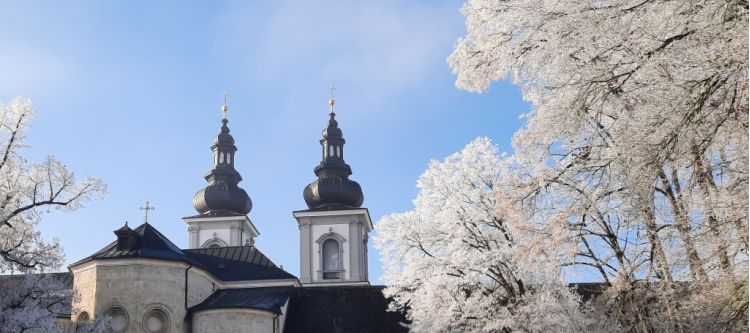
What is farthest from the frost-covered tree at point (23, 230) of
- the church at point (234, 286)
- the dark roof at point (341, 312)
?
the dark roof at point (341, 312)

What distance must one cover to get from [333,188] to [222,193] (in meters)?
6.73

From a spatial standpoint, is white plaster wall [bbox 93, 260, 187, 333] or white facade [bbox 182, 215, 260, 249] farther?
white facade [bbox 182, 215, 260, 249]

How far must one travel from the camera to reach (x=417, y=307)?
25.5 metres

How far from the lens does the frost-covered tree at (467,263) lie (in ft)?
75.4

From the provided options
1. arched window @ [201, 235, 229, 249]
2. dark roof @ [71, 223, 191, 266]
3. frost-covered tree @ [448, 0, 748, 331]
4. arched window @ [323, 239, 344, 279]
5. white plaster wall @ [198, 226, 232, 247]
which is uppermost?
white plaster wall @ [198, 226, 232, 247]

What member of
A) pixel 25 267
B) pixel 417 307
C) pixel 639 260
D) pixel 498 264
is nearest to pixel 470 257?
pixel 498 264

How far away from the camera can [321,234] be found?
48.0 metres

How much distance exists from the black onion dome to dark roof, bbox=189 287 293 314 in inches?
620

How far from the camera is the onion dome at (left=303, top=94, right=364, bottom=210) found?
48938mm

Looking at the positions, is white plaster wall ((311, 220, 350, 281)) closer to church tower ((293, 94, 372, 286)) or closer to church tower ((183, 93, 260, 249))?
church tower ((293, 94, 372, 286))

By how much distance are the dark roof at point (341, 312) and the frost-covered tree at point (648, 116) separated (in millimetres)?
20407

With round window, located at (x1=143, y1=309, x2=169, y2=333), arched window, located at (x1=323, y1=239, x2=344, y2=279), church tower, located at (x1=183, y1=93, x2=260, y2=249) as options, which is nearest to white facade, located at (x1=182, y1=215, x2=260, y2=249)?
church tower, located at (x1=183, y1=93, x2=260, y2=249)

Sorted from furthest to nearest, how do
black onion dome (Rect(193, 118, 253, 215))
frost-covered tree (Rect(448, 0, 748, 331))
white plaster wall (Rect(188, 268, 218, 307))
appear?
black onion dome (Rect(193, 118, 253, 215)) → white plaster wall (Rect(188, 268, 218, 307)) → frost-covered tree (Rect(448, 0, 748, 331))

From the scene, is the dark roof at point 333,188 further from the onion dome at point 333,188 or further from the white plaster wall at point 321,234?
the white plaster wall at point 321,234
